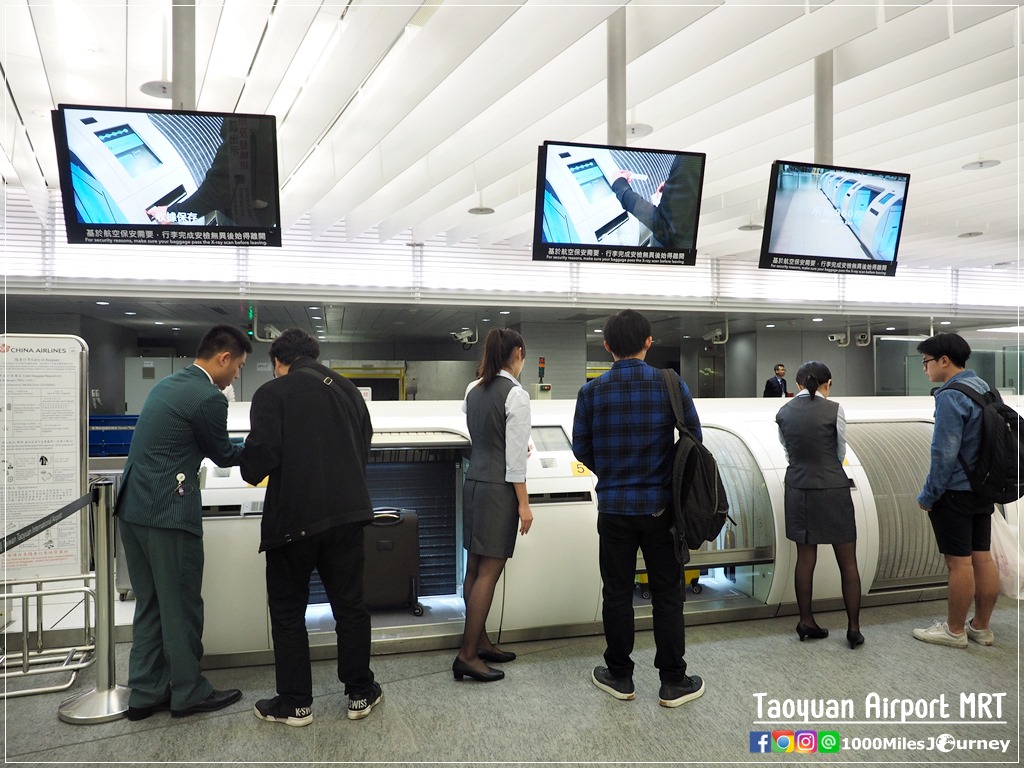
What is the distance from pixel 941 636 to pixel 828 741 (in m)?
1.42

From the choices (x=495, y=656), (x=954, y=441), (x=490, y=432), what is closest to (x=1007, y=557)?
(x=954, y=441)

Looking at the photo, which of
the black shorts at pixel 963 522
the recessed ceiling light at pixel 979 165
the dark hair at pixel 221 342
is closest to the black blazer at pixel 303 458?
the dark hair at pixel 221 342

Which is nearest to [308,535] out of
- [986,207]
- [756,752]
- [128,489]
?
[128,489]

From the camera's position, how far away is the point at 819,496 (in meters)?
3.77

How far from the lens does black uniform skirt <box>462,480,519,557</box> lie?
327 cm

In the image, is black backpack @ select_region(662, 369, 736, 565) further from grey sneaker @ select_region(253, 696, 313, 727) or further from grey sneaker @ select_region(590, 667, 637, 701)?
grey sneaker @ select_region(253, 696, 313, 727)

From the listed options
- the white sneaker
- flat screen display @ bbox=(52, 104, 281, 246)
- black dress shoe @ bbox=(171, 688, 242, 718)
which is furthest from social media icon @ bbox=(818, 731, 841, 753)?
flat screen display @ bbox=(52, 104, 281, 246)

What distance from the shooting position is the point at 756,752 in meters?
2.67

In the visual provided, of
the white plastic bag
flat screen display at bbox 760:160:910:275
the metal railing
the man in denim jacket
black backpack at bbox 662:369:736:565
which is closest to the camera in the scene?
black backpack at bbox 662:369:736:565

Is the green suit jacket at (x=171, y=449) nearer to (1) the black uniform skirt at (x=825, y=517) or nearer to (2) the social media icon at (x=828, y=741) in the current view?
(2) the social media icon at (x=828, y=741)

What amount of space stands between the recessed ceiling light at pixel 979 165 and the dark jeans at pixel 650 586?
5.20 metres

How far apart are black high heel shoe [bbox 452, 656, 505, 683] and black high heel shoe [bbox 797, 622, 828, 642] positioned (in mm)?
1659

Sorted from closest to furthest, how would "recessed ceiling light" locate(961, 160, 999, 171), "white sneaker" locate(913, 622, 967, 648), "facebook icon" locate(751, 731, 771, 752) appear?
1. "facebook icon" locate(751, 731, 771, 752)
2. "white sneaker" locate(913, 622, 967, 648)
3. "recessed ceiling light" locate(961, 160, 999, 171)

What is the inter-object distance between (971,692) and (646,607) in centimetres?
155
